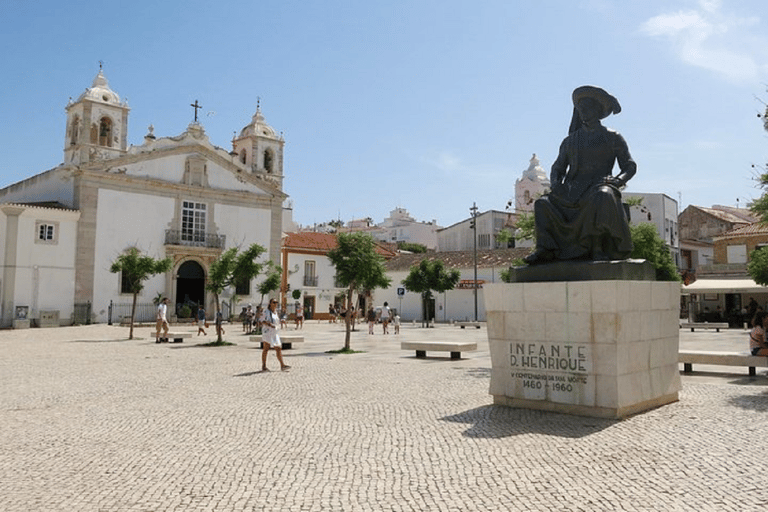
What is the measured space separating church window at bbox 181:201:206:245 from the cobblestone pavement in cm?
2630

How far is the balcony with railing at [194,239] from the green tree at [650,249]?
75.9 feet

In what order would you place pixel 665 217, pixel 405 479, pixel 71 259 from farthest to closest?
1. pixel 665 217
2. pixel 71 259
3. pixel 405 479

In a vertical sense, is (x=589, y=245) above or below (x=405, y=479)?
above

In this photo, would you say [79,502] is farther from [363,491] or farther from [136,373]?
[136,373]

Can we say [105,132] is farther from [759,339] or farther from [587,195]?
[587,195]

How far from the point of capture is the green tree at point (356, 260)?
17812 millimetres

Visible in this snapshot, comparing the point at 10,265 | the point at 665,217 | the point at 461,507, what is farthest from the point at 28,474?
the point at 665,217

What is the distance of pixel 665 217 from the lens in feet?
157

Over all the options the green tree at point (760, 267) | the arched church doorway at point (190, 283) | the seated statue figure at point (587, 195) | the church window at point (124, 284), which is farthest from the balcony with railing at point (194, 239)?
the seated statue figure at point (587, 195)

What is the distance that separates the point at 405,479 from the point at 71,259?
30501mm

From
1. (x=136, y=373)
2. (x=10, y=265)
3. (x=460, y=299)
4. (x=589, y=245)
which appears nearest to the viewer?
(x=589, y=245)

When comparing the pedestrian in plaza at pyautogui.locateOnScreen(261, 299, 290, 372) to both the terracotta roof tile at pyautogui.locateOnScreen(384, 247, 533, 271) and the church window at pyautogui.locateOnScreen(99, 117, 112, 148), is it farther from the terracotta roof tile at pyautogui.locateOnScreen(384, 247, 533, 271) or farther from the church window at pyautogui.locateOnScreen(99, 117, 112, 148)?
the terracotta roof tile at pyautogui.locateOnScreen(384, 247, 533, 271)

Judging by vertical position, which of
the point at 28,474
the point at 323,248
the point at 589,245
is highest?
the point at 323,248

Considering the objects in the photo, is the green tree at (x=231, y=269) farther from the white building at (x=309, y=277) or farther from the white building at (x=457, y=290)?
the white building at (x=309, y=277)
